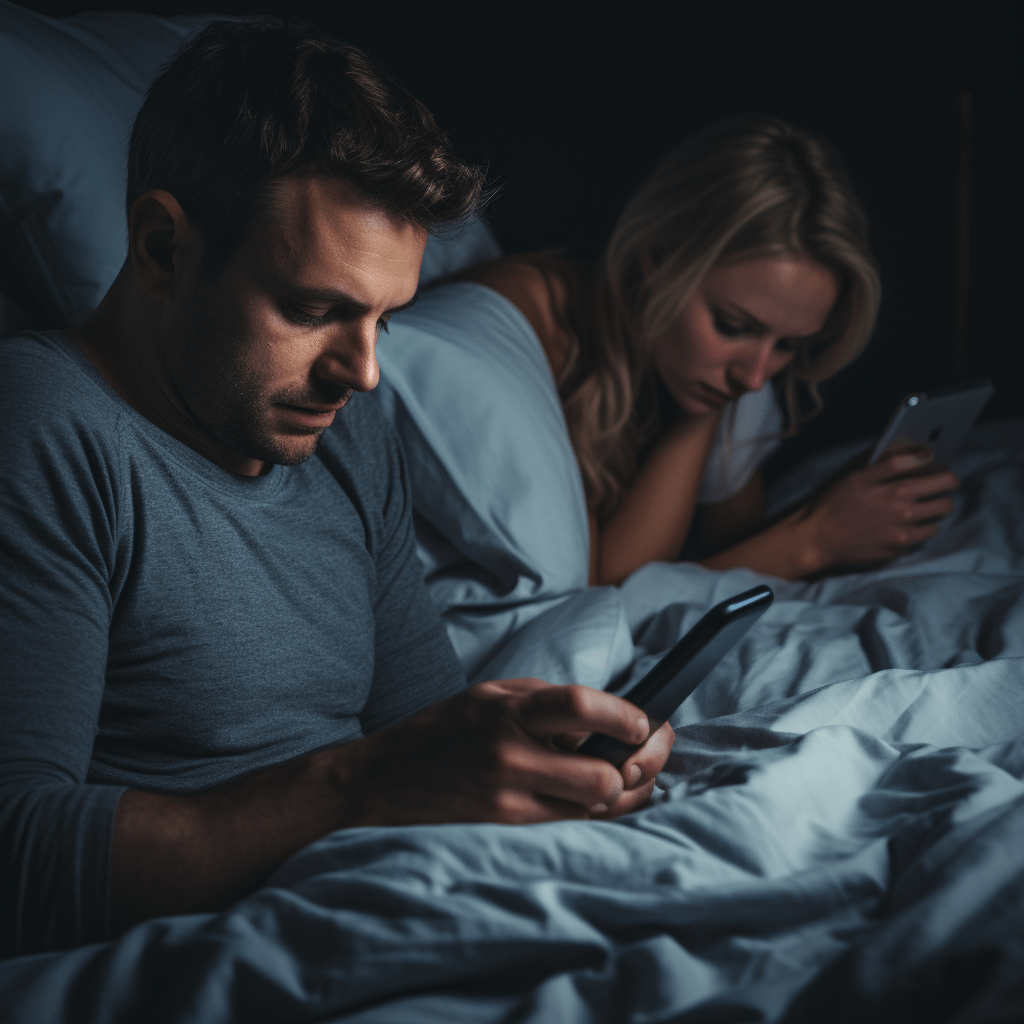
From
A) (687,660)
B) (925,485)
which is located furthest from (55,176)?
(925,485)

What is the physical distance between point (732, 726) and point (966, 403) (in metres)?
1.04

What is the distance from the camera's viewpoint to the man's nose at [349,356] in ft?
2.45

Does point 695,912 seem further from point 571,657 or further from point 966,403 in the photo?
point 966,403

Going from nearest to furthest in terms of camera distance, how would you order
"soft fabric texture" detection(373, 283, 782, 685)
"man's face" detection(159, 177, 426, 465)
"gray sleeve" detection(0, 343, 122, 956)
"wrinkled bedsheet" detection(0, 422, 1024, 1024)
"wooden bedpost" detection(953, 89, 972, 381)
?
"wrinkled bedsheet" detection(0, 422, 1024, 1024) < "gray sleeve" detection(0, 343, 122, 956) < "man's face" detection(159, 177, 426, 465) < "soft fabric texture" detection(373, 283, 782, 685) < "wooden bedpost" detection(953, 89, 972, 381)

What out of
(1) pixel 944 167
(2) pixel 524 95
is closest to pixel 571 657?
→ (2) pixel 524 95

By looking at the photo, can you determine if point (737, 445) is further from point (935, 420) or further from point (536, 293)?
point (536, 293)

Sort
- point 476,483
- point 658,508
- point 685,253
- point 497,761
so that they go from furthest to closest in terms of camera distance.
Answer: point 658,508
point 685,253
point 476,483
point 497,761

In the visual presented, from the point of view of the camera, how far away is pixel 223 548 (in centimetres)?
74

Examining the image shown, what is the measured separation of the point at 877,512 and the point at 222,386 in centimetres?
109

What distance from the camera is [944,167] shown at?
2.13m

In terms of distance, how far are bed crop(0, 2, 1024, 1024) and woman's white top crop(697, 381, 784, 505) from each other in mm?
640

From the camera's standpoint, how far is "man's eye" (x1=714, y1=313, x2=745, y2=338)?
1.41m

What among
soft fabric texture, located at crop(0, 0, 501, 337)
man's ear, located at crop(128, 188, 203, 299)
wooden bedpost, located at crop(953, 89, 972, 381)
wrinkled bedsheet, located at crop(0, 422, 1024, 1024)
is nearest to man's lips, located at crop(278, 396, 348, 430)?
man's ear, located at crop(128, 188, 203, 299)

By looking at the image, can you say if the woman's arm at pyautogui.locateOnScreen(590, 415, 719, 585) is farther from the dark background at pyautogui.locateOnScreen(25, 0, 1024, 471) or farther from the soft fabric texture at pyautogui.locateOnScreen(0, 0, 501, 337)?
the soft fabric texture at pyautogui.locateOnScreen(0, 0, 501, 337)
